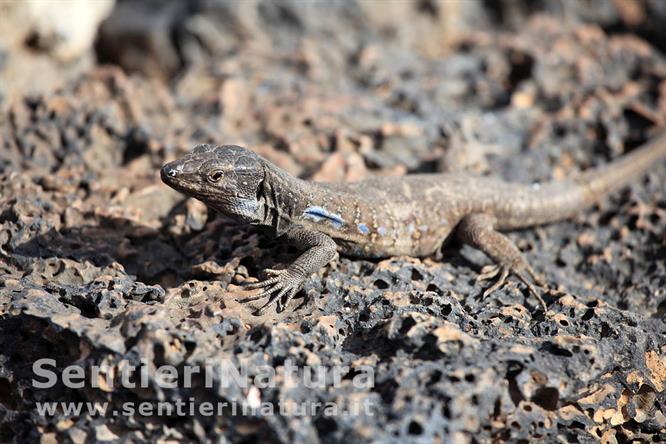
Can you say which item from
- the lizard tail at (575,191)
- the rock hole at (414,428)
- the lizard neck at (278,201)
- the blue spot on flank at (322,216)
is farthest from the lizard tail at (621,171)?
the rock hole at (414,428)

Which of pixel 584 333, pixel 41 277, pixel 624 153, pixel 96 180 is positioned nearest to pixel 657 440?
pixel 584 333

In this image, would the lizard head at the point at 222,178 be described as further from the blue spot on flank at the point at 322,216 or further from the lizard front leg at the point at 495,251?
the lizard front leg at the point at 495,251

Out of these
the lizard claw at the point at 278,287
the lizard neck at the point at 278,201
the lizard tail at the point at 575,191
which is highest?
the lizard neck at the point at 278,201

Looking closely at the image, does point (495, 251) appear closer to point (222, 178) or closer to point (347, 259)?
point (347, 259)

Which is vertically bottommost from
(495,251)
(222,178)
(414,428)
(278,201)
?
(414,428)

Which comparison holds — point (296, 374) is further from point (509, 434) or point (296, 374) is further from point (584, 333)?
point (584, 333)

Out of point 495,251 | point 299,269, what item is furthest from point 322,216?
point 495,251

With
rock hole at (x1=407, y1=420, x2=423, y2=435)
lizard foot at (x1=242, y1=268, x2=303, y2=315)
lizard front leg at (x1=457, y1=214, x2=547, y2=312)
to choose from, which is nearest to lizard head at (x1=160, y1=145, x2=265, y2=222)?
lizard foot at (x1=242, y1=268, x2=303, y2=315)
